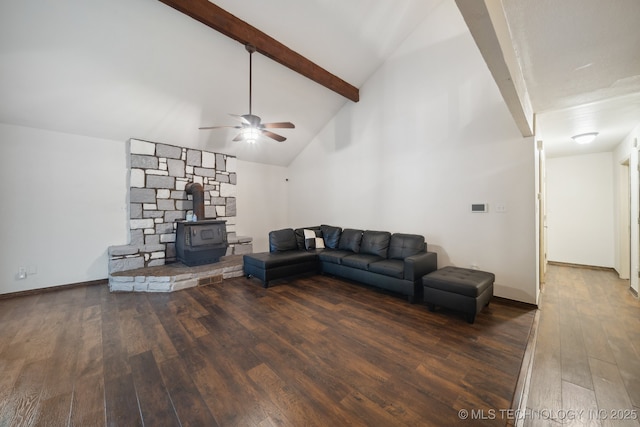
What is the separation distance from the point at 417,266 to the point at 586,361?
163 cm

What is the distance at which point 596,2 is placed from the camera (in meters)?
1.43

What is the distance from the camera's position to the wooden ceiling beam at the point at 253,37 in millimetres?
2732

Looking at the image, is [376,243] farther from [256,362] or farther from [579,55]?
[579,55]

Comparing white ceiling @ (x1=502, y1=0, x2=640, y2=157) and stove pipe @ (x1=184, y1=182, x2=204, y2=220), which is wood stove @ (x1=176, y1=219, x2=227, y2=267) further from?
white ceiling @ (x1=502, y1=0, x2=640, y2=157)

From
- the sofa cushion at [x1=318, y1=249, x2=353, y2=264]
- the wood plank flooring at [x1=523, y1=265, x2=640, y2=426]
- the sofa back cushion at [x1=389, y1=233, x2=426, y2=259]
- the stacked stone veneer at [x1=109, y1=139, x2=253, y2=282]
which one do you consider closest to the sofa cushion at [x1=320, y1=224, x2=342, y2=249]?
the sofa cushion at [x1=318, y1=249, x2=353, y2=264]

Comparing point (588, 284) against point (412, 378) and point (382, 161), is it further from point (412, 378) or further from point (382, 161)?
point (412, 378)

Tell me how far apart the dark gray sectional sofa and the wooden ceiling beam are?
2961 mm

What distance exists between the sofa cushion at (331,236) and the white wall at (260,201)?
82.8 inches

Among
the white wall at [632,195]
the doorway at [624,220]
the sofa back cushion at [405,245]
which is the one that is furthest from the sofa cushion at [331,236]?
the doorway at [624,220]

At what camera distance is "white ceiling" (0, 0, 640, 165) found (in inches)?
70.6

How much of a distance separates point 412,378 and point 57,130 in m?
5.98

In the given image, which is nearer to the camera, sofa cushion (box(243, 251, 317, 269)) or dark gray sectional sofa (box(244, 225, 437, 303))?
dark gray sectional sofa (box(244, 225, 437, 303))

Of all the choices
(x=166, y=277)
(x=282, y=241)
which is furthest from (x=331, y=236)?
(x=166, y=277)

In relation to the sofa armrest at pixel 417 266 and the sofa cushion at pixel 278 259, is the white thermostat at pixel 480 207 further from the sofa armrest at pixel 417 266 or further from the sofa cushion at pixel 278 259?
the sofa cushion at pixel 278 259
